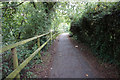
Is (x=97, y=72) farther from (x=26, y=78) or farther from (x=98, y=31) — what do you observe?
(x=26, y=78)

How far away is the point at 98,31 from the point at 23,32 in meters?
4.05

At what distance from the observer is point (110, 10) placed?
3352mm

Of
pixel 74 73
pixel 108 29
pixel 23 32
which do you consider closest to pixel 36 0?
pixel 23 32

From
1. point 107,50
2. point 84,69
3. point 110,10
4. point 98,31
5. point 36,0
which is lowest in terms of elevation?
point 84,69

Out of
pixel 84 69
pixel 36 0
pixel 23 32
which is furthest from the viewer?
pixel 36 0

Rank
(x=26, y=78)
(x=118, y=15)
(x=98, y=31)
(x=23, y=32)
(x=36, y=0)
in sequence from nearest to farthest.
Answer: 1. (x=26, y=78)
2. (x=118, y=15)
3. (x=98, y=31)
4. (x=23, y=32)
5. (x=36, y=0)

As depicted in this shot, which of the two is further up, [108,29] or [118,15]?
[118,15]

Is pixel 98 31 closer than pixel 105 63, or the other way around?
pixel 105 63

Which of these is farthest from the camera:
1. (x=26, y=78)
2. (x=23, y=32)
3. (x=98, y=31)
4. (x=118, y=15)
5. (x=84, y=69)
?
(x=23, y=32)

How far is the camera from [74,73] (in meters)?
3.27

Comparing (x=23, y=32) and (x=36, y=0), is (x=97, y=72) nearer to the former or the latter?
(x=23, y=32)

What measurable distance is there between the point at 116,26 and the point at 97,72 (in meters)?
1.84

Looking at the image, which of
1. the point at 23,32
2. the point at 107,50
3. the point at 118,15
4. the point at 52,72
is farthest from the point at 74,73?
the point at 23,32

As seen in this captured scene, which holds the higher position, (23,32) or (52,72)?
(23,32)
